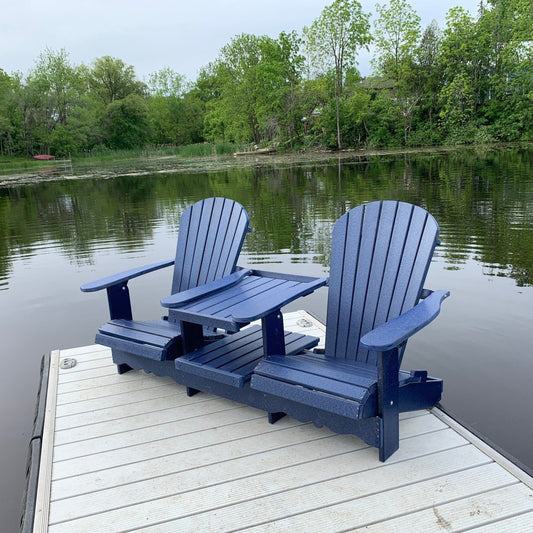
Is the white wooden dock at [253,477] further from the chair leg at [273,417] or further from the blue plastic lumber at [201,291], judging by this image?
the blue plastic lumber at [201,291]

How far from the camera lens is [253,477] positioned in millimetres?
1623

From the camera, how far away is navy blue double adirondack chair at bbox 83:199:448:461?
1597 mm

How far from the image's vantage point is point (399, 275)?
1.97 m

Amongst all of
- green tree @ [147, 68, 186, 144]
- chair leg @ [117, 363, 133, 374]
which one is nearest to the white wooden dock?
chair leg @ [117, 363, 133, 374]

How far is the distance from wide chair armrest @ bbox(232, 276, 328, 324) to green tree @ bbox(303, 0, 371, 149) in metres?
28.2

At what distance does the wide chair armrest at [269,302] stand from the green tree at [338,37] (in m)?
28.2

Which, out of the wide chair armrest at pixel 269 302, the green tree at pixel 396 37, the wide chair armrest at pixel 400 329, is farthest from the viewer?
the green tree at pixel 396 37

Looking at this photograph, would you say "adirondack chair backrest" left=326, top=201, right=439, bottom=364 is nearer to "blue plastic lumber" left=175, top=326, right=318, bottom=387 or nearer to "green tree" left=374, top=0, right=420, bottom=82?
"blue plastic lumber" left=175, top=326, right=318, bottom=387

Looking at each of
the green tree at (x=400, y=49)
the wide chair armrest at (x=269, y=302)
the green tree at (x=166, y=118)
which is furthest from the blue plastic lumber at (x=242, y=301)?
the green tree at (x=166, y=118)

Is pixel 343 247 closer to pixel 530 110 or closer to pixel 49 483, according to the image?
pixel 49 483

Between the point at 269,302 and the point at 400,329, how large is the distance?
578 millimetres

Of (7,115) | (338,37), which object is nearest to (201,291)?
(338,37)

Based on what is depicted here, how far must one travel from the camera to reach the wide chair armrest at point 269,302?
170cm

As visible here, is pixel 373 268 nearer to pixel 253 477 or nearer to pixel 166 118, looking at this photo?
pixel 253 477
